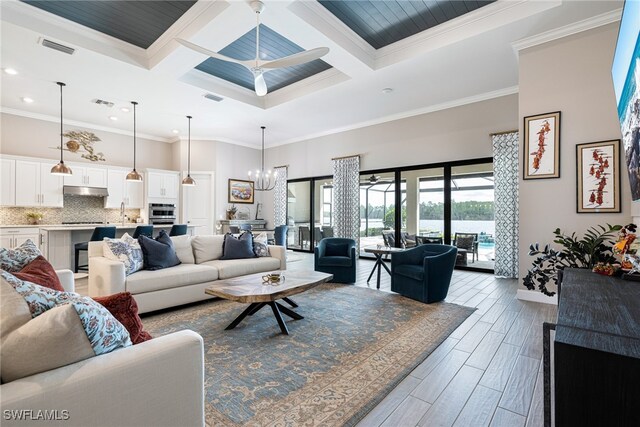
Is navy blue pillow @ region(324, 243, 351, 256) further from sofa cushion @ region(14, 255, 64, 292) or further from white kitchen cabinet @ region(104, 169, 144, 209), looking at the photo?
white kitchen cabinet @ region(104, 169, 144, 209)

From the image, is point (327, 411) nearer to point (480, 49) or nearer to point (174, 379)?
point (174, 379)

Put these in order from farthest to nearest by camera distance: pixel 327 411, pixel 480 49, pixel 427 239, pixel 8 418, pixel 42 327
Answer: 1. pixel 427 239
2. pixel 480 49
3. pixel 327 411
4. pixel 42 327
5. pixel 8 418

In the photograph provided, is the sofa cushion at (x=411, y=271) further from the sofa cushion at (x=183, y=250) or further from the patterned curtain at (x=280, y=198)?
the patterned curtain at (x=280, y=198)

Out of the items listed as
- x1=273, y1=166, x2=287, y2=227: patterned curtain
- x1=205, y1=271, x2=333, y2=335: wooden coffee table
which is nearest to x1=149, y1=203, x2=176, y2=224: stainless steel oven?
x1=273, y1=166, x2=287, y2=227: patterned curtain

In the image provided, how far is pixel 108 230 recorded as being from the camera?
5465 millimetres

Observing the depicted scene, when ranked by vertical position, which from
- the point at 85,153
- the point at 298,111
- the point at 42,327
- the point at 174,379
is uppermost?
the point at 298,111

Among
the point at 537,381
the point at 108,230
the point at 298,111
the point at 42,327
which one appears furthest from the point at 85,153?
the point at 537,381

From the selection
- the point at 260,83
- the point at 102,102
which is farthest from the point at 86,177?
the point at 260,83

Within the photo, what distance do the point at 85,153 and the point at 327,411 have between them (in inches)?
329

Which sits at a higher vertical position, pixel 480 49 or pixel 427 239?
pixel 480 49

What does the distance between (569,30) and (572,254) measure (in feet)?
9.11

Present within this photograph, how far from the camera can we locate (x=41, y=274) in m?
1.77

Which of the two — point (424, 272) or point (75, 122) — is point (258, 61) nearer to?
point (424, 272)

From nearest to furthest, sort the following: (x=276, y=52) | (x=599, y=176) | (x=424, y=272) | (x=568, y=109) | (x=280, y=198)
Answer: (x=599, y=176)
(x=568, y=109)
(x=424, y=272)
(x=276, y=52)
(x=280, y=198)
